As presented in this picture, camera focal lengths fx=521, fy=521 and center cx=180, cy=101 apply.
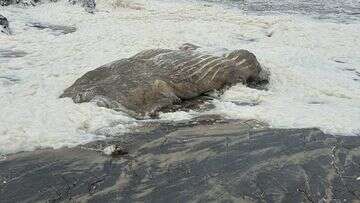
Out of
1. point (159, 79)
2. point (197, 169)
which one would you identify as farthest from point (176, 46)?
point (197, 169)

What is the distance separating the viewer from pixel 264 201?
226 inches

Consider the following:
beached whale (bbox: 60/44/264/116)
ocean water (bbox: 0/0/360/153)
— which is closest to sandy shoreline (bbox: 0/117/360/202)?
ocean water (bbox: 0/0/360/153)

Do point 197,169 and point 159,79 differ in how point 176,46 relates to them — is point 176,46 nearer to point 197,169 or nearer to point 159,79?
point 159,79

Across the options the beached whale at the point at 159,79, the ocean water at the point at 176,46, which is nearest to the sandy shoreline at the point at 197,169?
the ocean water at the point at 176,46

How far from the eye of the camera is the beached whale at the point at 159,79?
30.4ft

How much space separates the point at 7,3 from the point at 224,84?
13.0 meters

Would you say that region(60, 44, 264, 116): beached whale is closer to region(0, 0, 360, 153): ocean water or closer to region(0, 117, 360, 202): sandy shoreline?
region(0, 0, 360, 153): ocean water

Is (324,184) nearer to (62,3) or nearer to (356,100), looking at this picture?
(356,100)

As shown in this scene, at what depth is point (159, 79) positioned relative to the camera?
972 centimetres

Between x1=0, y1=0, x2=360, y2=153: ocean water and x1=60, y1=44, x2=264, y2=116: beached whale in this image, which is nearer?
x1=0, y1=0, x2=360, y2=153: ocean water

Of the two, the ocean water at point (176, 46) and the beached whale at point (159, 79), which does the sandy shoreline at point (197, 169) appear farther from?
the beached whale at point (159, 79)

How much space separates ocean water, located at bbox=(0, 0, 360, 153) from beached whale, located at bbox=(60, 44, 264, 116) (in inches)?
13.3

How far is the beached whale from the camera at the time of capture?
926 cm

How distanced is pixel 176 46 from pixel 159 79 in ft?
16.2
